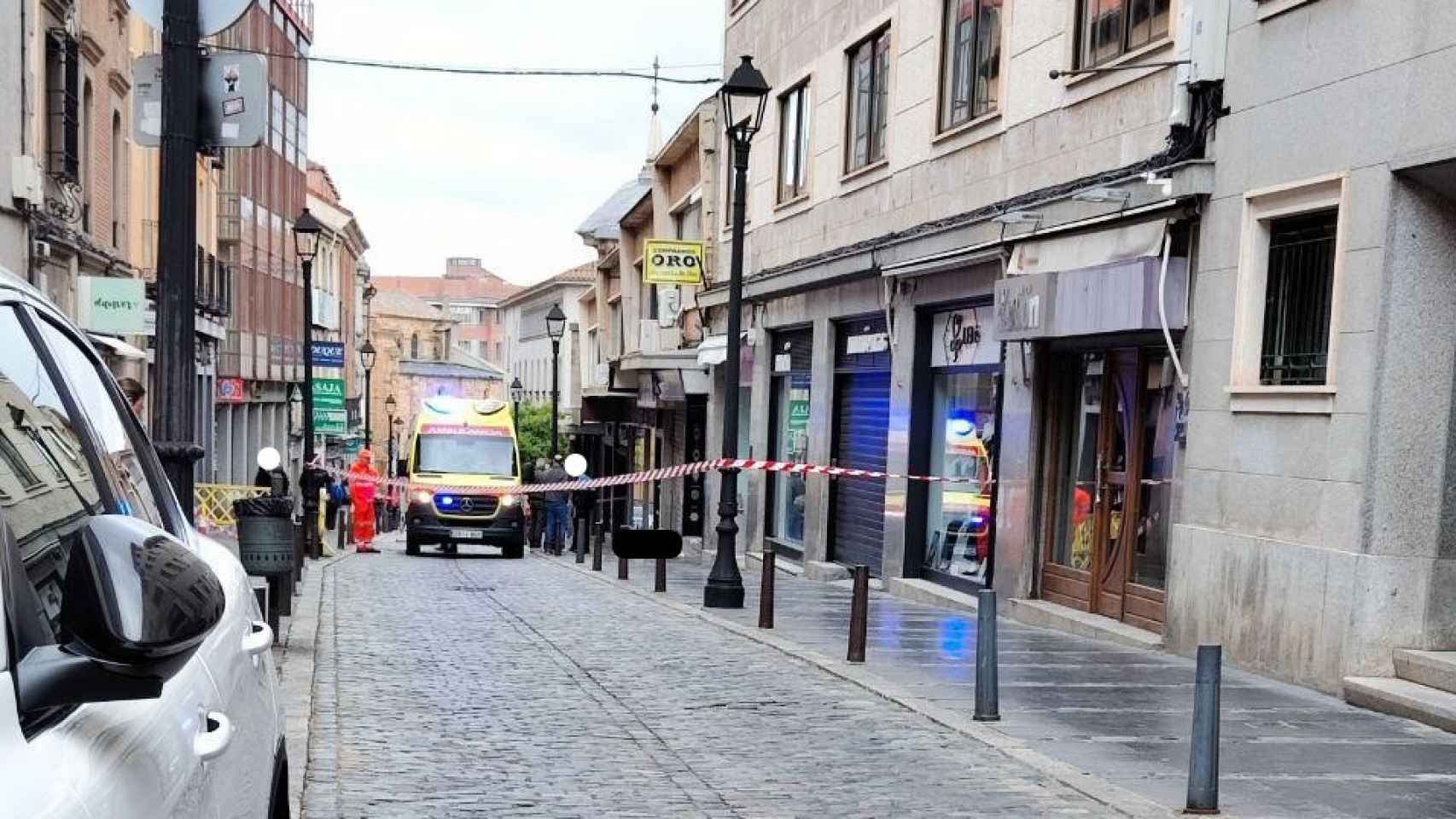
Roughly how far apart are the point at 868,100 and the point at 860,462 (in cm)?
459

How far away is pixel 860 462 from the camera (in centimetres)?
1939

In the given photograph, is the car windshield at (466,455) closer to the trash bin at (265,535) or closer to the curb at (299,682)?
the curb at (299,682)

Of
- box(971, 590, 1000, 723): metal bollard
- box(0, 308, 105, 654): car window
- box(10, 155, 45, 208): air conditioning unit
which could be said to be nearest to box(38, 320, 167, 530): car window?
box(0, 308, 105, 654): car window

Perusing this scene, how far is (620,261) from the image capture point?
42.9 meters

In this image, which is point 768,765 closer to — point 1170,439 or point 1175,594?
point 1175,594

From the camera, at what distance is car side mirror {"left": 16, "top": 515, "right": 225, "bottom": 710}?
1.68m

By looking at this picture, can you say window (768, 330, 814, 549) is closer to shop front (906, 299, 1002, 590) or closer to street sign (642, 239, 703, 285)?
street sign (642, 239, 703, 285)

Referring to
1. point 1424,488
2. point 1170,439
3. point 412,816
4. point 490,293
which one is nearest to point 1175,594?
point 1170,439

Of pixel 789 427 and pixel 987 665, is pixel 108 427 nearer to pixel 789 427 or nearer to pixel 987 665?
pixel 987 665

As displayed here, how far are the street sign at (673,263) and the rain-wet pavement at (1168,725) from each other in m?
14.8

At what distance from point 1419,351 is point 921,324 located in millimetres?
8499

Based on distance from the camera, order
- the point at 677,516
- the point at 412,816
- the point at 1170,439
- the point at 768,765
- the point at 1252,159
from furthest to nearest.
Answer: the point at 677,516 < the point at 1170,439 < the point at 1252,159 < the point at 768,765 < the point at 412,816

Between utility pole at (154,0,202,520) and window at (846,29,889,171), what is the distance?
12.2m

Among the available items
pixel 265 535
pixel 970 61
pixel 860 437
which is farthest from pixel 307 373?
pixel 265 535
